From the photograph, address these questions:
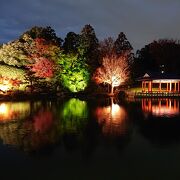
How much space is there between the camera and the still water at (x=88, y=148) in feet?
33.7

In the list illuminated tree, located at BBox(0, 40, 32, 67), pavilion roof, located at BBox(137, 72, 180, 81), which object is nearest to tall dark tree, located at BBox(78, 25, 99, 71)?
pavilion roof, located at BBox(137, 72, 180, 81)

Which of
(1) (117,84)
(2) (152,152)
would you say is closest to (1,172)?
(2) (152,152)

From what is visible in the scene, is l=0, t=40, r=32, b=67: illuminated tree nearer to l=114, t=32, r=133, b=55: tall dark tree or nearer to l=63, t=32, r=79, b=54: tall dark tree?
l=63, t=32, r=79, b=54: tall dark tree

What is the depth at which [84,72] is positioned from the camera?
42.0 m

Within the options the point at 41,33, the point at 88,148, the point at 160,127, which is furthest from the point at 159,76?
the point at 88,148

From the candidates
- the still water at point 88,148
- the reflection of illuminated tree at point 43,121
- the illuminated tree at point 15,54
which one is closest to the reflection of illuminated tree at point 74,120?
the still water at point 88,148

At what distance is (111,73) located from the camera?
146 feet

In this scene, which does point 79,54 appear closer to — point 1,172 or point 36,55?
point 36,55

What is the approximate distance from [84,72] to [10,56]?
9.79 meters

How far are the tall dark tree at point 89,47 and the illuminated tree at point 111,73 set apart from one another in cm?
154

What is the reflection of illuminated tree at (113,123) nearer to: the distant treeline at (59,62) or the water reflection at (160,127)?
the water reflection at (160,127)

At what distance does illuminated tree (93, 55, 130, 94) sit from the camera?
4394cm

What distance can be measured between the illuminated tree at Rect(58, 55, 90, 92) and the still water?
64.1 ft

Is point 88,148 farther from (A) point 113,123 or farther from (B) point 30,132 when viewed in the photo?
(A) point 113,123
